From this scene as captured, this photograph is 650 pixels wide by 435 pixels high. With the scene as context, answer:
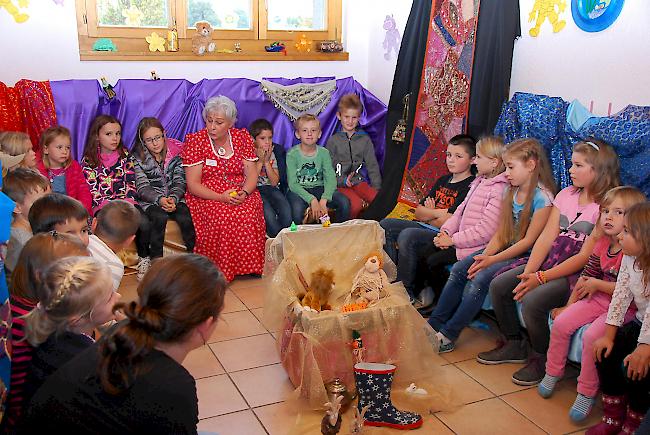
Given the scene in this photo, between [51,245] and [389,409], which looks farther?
[389,409]

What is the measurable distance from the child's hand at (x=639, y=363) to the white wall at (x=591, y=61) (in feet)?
4.41

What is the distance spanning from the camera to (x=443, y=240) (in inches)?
132

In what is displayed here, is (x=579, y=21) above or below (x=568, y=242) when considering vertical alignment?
above

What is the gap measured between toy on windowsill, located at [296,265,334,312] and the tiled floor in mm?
356

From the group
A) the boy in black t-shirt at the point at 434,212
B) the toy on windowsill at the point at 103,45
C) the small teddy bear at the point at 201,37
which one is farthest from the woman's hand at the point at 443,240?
the toy on windowsill at the point at 103,45

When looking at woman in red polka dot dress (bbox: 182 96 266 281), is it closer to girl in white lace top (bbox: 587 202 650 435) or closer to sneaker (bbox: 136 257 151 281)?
sneaker (bbox: 136 257 151 281)

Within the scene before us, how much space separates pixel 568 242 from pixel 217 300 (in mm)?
1962

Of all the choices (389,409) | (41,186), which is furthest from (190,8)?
(389,409)

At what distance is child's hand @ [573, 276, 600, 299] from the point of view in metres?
2.54

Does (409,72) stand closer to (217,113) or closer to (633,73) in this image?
(217,113)

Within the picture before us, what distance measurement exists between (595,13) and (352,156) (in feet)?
6.49

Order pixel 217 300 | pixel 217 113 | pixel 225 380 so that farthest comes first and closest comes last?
pixel 217 113 → pixel 225 380 → pixel 217 300

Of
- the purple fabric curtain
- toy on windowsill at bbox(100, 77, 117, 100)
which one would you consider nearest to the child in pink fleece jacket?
the purple fabric curtain

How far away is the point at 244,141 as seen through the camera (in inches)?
165
